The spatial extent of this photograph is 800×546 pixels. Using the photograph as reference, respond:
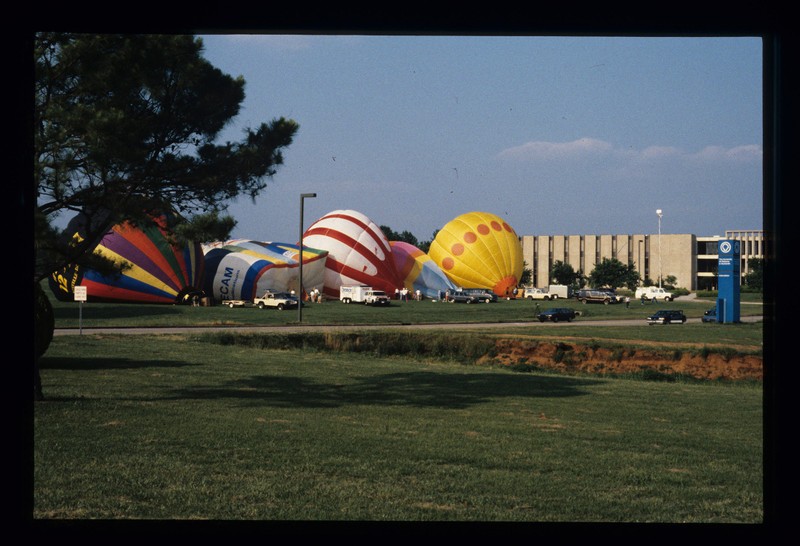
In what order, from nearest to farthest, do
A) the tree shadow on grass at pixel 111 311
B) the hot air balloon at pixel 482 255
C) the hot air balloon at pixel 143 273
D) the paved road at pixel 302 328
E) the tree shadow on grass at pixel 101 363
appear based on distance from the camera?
the tree shadow on grass at pixel 101 363 → the paved road at pixel 302 328 → the tree shadow on grass at pixel 111 311 → the hot air balloon at pixel 143 273 → the hot air balloon at pixel 482 255

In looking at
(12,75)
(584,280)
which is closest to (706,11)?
(12,75)

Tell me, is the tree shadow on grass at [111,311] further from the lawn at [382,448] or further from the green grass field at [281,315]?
the lawn at [382,448]

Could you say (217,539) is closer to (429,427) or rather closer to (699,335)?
(429,427)

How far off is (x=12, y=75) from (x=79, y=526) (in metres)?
2.61

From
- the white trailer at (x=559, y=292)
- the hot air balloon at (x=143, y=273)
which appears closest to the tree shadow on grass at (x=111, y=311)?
the hot air balloon at (x=143, y=273)

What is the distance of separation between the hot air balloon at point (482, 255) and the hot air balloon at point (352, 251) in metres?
8.82

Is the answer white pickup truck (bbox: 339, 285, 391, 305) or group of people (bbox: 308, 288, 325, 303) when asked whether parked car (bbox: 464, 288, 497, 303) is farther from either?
group of people (bbox: 308, 288, 325, 303)

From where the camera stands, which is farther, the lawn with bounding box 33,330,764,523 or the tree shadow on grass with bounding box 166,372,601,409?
the tree shadow on grass with bounding box 166,372,601,409

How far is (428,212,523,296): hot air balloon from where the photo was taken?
223 ft

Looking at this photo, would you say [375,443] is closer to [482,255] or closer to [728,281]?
[728,281]

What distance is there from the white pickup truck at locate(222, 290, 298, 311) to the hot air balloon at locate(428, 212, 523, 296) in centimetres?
2317

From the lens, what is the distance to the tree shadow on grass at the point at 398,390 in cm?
1571

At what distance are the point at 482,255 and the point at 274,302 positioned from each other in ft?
81.6

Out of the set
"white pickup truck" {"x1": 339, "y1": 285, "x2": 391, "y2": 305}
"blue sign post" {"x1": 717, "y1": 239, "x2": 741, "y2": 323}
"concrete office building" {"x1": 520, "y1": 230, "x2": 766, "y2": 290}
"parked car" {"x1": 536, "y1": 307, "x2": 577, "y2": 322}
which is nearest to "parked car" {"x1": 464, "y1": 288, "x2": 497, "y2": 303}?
"white pickup truck" {"x1": 339, "y1": 285, "x2": 391, "y2": 305}
